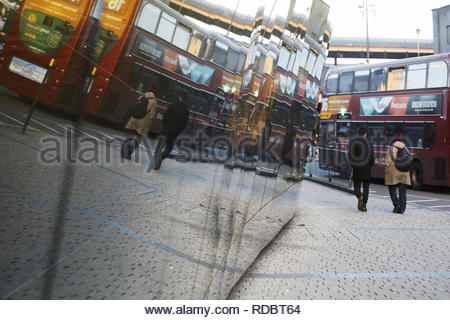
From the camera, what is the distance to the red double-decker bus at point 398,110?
6664mm

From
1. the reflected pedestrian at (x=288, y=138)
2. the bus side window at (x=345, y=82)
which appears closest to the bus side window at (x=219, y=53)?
the reflected pedestrian at (x=288, y=138)

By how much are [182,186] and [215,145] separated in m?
0.09

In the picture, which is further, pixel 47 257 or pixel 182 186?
pixel 182 186

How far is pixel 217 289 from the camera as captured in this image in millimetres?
712

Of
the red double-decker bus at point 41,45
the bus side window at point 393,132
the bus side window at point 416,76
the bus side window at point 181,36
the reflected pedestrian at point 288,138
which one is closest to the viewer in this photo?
the red double-decker bus at point 41,45

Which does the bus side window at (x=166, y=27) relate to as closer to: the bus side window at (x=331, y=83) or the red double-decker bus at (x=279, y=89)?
the red double-decker bus at (x=279, y=89)

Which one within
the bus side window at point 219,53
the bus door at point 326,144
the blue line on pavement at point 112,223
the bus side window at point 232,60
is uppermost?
the bus door at point 326,144

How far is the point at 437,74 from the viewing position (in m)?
6.62

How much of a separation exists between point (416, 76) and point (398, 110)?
2.84 feet

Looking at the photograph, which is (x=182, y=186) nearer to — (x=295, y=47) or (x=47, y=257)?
(x=47, y=257)

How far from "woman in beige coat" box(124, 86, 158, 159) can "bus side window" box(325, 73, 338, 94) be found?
9.41 meters

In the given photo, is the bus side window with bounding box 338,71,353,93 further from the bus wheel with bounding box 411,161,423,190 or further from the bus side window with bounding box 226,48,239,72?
the bus side window with bounding box 226,48,239,72

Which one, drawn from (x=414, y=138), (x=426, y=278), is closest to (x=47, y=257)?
(x=426, y=278)

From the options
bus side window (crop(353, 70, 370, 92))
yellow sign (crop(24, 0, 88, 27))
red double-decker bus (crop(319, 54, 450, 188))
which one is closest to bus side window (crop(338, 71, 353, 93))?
red double-decker bus (crop(319, 54, 450, 188))
